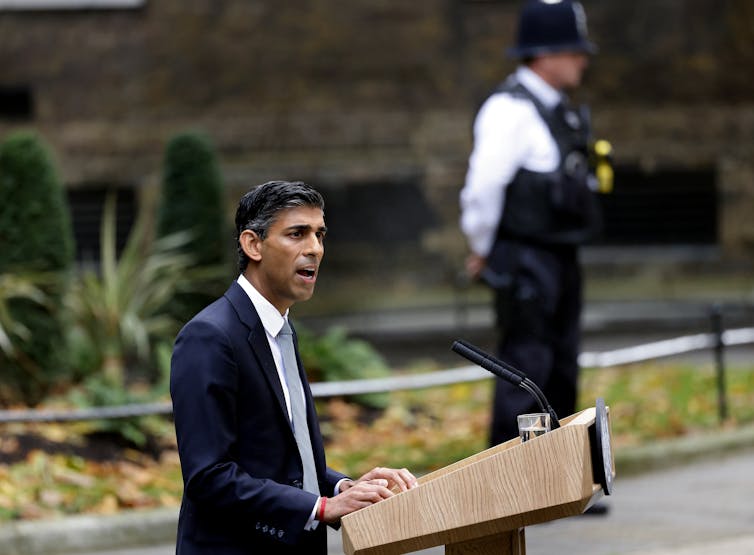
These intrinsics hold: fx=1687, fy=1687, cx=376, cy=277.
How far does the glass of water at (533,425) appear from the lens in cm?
361

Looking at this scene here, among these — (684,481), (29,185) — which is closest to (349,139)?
(29,185)

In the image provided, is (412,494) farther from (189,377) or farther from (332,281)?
(332,281)

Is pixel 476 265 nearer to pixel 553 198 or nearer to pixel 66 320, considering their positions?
pixel 553 198

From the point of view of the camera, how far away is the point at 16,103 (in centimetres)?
1989

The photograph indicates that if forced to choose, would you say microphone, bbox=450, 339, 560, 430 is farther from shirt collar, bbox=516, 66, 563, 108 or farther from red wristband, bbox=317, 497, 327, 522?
shirt collar, bbox=516, 66, 563, 108

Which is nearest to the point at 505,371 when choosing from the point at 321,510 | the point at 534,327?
the point at 321,510

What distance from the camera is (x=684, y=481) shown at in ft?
30.2

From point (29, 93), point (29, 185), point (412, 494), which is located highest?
point (29, 93)

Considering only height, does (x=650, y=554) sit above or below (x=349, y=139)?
below

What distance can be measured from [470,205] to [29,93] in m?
12.9

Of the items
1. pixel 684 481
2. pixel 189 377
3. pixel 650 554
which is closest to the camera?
pixel 189 377

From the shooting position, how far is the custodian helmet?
7840mm

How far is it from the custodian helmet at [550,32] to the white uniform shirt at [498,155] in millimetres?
208

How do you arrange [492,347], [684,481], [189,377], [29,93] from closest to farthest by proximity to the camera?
[189,377] → [684,481] → [492,347] → [29,93]
